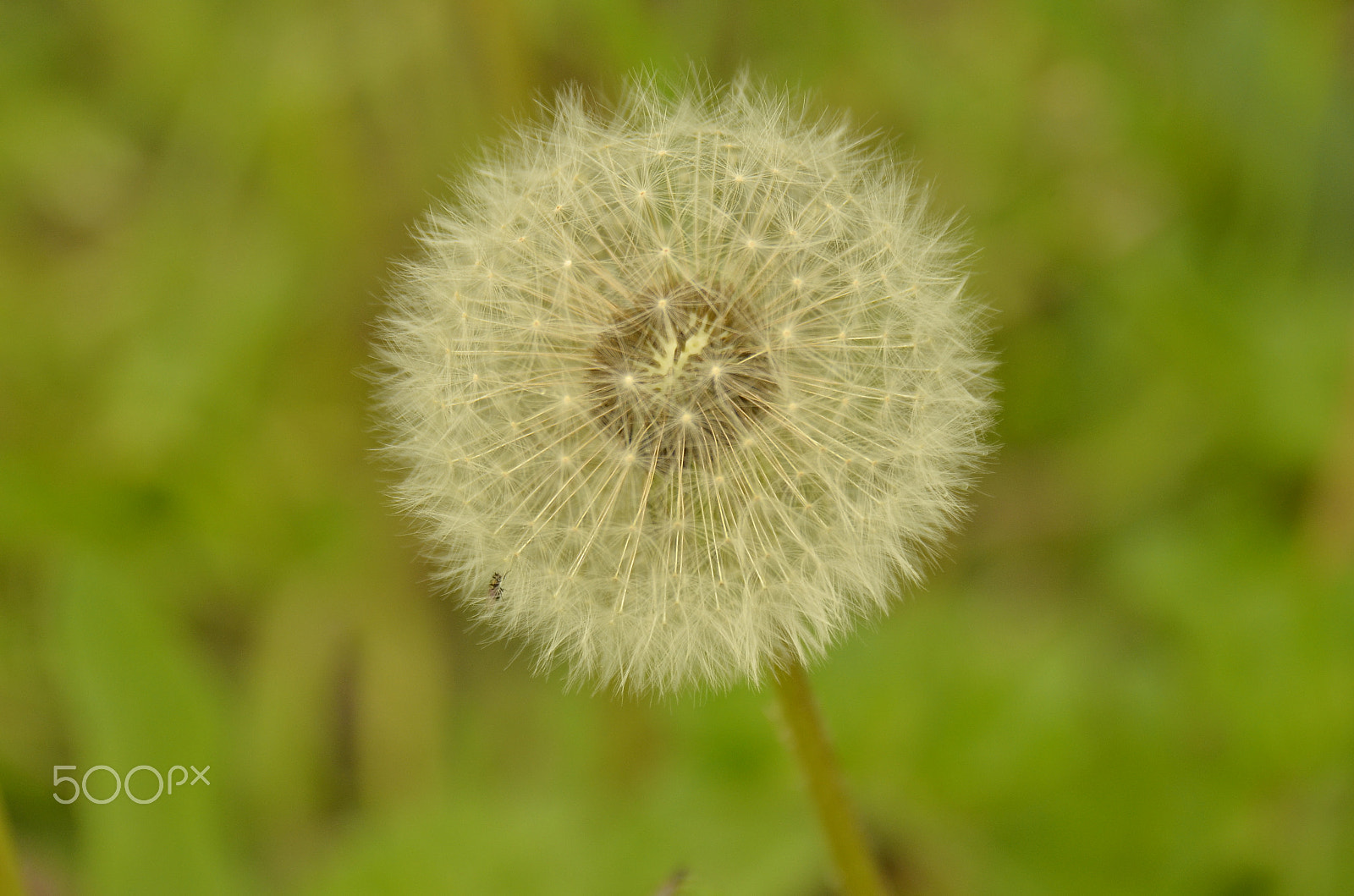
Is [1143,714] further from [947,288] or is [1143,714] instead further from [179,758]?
[179,758]

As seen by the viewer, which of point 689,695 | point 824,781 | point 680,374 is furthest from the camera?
point 689,695

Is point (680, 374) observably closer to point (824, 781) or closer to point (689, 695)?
point (824, 781)

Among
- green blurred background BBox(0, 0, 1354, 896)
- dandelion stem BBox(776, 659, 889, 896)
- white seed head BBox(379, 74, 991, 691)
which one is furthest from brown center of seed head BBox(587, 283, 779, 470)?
green blurred background BBox(0, 0, 1354, 896)

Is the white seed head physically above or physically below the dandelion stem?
above
